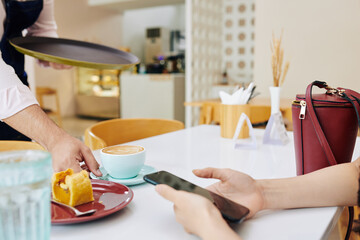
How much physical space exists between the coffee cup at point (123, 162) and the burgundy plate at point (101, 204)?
7 cm

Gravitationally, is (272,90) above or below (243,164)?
above

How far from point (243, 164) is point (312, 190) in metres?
0.35

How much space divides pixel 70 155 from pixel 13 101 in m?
0.25

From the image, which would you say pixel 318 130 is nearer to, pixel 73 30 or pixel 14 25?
pixel 14 25

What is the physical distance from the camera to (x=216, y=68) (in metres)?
5.43

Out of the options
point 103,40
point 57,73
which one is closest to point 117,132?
point 57,73

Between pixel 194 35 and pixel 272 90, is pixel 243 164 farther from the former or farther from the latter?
pixel 194 35

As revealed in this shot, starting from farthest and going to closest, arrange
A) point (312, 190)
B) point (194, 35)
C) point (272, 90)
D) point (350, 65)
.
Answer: point (194, 35), point (350, 65), point (272, 90), point (312, 190)

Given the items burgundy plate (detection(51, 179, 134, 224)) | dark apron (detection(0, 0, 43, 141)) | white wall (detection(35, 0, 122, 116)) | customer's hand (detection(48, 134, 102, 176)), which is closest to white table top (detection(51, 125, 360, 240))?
burgundy plate (detection(51, 179, 134, 224))

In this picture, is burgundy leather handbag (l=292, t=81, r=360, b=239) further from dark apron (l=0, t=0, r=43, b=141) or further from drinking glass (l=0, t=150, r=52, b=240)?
dark apron (l=0, t=0, r=43, b=141)

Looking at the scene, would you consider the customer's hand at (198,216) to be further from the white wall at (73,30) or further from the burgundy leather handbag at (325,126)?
the white wall at (73,30)

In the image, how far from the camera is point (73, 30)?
722 centimetres

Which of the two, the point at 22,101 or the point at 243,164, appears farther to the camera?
the point at 243,164

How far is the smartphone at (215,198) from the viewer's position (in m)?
0.56
